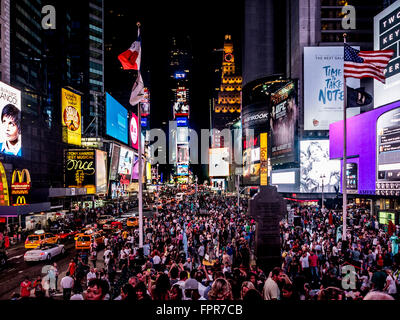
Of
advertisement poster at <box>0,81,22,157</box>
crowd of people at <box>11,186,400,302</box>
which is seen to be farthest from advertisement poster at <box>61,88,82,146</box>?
crowd of people at <box>11,186,400,302</box>

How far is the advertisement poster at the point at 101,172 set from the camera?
47.8 metres

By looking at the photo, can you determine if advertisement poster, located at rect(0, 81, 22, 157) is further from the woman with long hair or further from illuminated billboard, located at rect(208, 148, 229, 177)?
illuminated billboard, located at rect(208, 148, 229, 177)

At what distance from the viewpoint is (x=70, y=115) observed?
4538cm

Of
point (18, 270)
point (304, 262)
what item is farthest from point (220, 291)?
point (18, 270)

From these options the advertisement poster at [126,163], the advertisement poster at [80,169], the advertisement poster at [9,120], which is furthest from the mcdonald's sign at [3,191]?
the advertisement poster at [126,163]

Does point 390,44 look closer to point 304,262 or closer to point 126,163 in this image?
point 304,262

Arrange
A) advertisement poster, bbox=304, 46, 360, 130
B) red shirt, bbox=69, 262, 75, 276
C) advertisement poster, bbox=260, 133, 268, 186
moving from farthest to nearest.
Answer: advertisement poster, bbox=260, 133, 268, 186 → advertisement poster, bbox=304, 46, 360, 130 → red shirt, bbox=69, 262, 75, 276

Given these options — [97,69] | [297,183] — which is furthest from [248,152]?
[97,69]

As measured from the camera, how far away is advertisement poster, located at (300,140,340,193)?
181ft

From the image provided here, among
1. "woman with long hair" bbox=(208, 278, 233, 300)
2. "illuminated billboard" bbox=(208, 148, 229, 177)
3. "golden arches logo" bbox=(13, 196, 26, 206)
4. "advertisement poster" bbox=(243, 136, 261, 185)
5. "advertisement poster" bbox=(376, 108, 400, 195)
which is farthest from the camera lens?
"illuminated billboard" bbox=(208, 148, 229, 177)

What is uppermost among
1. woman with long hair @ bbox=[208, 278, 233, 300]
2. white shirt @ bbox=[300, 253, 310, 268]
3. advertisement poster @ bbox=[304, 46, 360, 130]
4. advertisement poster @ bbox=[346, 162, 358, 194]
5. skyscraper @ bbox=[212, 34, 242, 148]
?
skyscraper @ bbox=[212, 34, 242, 148]

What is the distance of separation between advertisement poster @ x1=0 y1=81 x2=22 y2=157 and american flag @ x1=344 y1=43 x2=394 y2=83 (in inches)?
1134

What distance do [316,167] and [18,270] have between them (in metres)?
50.6
